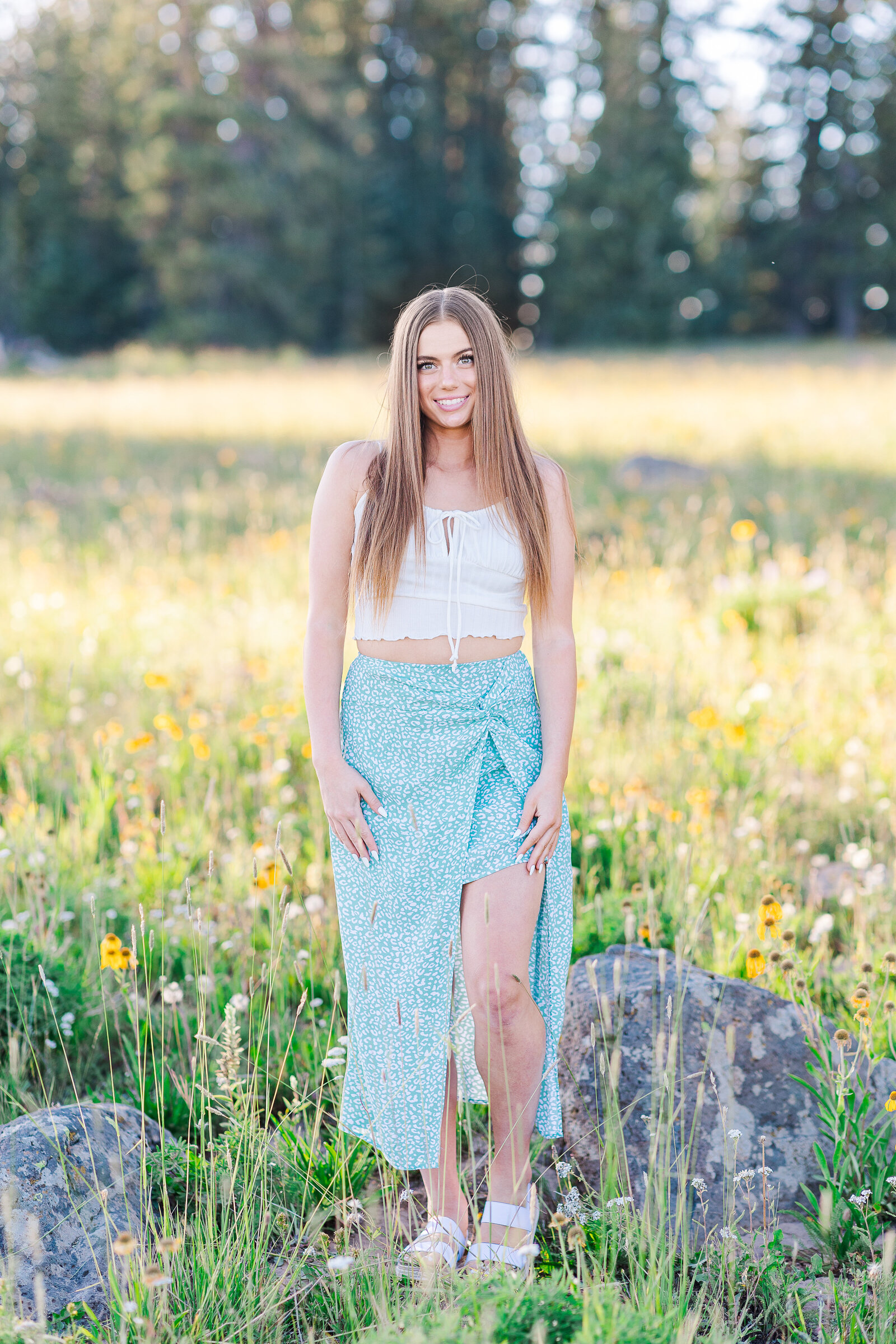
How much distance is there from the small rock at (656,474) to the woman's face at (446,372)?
649 centimetres

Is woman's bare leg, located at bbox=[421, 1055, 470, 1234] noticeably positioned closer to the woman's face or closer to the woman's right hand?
the woman's right hand

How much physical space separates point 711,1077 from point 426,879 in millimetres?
738

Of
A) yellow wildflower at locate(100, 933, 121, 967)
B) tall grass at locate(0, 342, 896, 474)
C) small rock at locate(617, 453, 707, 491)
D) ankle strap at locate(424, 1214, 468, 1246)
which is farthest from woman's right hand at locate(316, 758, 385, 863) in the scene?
small rock at locate(617, 453, 707, 491)

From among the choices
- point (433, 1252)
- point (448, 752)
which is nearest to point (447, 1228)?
point (433, 1252)

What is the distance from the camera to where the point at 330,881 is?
3.14 meters

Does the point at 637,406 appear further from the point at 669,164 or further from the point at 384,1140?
the point at 669,164

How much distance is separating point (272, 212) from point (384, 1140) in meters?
→ 34.6

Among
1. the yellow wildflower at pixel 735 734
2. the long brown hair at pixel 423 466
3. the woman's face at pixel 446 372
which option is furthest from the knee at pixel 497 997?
the yellow wildflower at pixel 735 734

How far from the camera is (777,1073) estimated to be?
224 cm

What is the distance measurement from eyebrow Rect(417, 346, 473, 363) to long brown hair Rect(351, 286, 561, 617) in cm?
1

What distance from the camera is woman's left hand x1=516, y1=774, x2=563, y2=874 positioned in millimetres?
2104

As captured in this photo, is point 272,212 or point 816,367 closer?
point 816,367

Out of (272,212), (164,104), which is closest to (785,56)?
(272,212)

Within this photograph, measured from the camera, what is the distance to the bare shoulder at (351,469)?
2.25 meters
